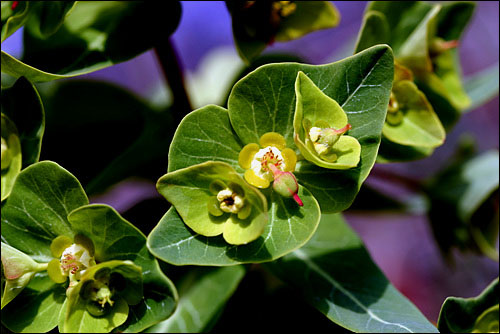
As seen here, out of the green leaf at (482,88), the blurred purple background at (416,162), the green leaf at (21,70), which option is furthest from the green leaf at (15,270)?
the blurred purple background at (416,162)

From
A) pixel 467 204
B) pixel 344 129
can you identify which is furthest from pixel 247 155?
pixel 467 204

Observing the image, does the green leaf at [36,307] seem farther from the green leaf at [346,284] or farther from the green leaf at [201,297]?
the green leaf at [346,284]

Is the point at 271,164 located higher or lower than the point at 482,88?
higher

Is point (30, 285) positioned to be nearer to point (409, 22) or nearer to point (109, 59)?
point (109, 59)

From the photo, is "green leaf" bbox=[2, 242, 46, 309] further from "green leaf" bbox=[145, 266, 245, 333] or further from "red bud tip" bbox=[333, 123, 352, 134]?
"red bud tip" bbox=[333, 123, 352, 134]

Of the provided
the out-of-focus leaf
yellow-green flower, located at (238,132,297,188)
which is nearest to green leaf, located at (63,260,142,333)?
yellow-green flower, located at (238,132,297,188)

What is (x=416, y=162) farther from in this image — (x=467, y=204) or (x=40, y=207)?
(x=40, y=207)
